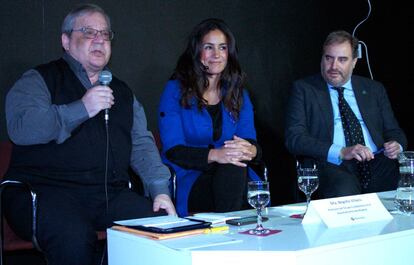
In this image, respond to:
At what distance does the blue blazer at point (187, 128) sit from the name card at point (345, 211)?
3.89ft

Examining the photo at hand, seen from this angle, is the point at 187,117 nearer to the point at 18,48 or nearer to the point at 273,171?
the point at 18,48

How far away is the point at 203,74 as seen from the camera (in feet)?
11.2

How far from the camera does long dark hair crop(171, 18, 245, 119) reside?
332 centimetres

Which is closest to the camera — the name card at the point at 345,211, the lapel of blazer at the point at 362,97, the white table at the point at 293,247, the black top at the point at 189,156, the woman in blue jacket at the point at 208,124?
the white table at the point at 293,247

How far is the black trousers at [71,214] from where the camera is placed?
2225 mm

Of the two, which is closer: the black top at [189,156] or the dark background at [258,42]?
the black top at [189,156]

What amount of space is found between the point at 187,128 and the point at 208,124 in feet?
0.41

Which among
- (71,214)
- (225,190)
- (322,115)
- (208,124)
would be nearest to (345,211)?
(225,190)

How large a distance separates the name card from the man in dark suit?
1258 mm

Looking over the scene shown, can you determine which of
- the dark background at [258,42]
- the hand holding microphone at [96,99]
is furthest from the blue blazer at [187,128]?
the hand holding microphone at [96,99]

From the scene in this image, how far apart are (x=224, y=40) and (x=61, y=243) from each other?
5.58 feet

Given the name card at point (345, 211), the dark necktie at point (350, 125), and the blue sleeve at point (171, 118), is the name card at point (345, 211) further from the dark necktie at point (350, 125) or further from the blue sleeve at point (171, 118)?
the dark necktie at point (350, 125)

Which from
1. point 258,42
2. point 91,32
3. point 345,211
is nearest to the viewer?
point 345,211

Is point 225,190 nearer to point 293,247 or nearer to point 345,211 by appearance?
point 345,211
